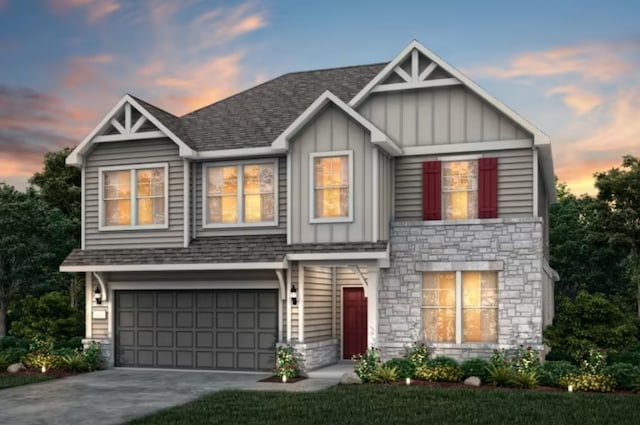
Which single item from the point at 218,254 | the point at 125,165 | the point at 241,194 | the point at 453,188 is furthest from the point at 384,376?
the point at 125,165

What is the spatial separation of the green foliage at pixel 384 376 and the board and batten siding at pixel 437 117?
5.86 m

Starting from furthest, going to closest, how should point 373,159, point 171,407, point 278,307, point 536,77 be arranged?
point 536,77 → point 278,307 → point 373,159 → point 171,407

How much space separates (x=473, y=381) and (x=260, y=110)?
10732 mm

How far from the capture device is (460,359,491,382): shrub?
56.1ft

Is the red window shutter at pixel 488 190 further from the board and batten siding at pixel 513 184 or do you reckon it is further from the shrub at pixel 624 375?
the shrub at pixel 624 375

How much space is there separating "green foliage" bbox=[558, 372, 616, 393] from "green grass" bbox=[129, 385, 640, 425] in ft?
2.05

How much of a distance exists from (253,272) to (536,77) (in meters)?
10.8

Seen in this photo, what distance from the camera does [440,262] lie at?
18844 mm

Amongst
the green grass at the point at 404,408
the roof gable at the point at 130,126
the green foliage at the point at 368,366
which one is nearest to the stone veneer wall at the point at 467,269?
the green foliage at the point at 368,366

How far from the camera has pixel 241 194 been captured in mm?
20750

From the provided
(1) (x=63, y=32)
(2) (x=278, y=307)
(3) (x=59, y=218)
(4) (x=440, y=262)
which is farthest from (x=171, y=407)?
(3) (x=59, y=218)

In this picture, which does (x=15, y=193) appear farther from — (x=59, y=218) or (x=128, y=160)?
(x=128, y=160)

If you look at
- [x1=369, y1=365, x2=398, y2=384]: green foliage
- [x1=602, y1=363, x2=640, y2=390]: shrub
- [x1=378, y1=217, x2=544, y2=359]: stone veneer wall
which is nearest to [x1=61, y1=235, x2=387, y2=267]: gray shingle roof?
[x1=378, y1=217, x2=544, y2=359]: stone veneer wall

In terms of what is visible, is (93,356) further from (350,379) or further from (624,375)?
(624,375)
